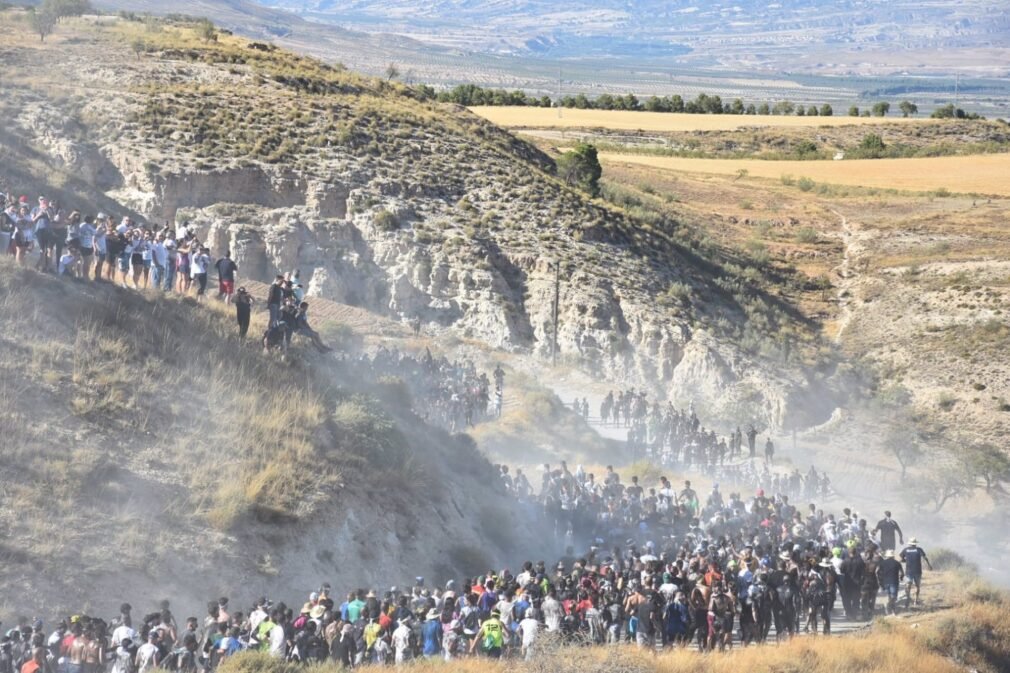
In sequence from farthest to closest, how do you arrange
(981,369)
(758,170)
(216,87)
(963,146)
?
(963,146)
(758,170)
(216,87)
(981,369)

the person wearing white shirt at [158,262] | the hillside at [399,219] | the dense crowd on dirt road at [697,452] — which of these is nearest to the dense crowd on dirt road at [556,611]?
the person wearing white shirt at [158,262]

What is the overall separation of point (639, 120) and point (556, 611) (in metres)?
103

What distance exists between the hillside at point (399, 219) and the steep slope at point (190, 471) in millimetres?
21157

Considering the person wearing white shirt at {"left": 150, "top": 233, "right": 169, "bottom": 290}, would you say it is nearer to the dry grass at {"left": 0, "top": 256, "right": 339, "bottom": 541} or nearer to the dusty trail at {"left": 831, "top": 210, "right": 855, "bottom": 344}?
the dry grass at {"left": 0, "top": 256, "right": 339, "bottom": 541}

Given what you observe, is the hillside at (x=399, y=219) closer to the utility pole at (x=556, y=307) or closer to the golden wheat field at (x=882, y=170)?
the utility pole at (x=556, y=307)

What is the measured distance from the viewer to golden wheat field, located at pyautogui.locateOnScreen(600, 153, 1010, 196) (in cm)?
8750

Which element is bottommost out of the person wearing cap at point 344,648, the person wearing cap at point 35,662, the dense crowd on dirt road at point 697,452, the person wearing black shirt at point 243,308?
the dense crowd on dirt road at point 697,452

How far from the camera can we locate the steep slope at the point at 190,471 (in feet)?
60.8

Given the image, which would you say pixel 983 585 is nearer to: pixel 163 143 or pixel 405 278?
pixel 405 278

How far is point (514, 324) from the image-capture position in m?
48.5

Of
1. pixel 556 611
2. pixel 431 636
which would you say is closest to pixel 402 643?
pixel 431 636

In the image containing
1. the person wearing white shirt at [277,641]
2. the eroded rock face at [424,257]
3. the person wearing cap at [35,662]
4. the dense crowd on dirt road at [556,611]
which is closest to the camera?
the person wearing cap at [35,662]

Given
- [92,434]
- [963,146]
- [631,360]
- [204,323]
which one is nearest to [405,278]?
[631,360]

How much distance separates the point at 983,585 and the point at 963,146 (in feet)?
295
